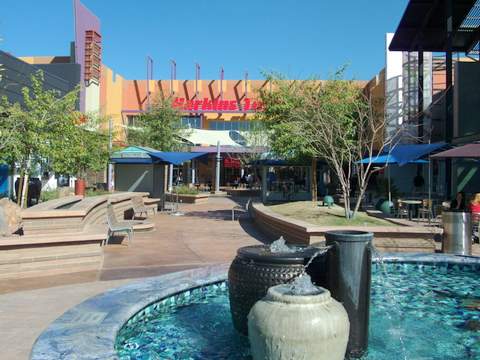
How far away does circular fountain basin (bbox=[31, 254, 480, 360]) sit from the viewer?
14.8 feet

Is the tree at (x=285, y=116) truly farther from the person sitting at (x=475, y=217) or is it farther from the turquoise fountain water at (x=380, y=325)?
the turquoise fountain water at (x=380, y=325)

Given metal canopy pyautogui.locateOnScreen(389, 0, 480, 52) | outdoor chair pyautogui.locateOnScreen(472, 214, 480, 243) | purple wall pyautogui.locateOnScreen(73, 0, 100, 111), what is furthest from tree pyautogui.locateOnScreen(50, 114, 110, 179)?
metal canopy pyautogui.locateOnScreen(389, 0, 480, 52)

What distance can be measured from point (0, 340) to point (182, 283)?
225cm

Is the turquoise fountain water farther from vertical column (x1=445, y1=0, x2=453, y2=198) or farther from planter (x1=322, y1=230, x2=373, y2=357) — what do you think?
vertical column (x1=445, y1=0, x2=453, y2=198)

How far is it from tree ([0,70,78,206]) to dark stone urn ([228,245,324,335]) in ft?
30.3

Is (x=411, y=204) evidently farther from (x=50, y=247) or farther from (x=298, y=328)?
(x=298, y=328)

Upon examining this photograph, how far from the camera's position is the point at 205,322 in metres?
5.89

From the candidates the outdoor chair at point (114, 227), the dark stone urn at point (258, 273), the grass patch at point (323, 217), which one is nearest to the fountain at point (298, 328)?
the dark stone urn at point (258, 273)

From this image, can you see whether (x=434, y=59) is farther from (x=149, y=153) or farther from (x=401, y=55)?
(x=149, y=153)

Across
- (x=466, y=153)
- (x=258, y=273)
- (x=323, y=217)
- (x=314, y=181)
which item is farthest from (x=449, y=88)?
(x=258, y=273)

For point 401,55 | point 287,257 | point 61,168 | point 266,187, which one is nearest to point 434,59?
point 401,55

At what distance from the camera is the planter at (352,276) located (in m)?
4.51

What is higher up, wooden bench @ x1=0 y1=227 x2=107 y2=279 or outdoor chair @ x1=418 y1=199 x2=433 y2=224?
outdoor chair @ x1=418 y1=199 x2=433 y2=224

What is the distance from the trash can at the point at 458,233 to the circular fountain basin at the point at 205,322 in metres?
→ 2.19
